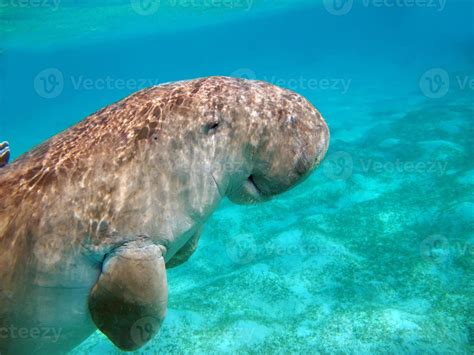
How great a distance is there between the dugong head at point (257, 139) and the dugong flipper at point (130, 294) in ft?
2.33

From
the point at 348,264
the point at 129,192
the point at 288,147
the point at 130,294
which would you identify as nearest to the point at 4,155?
the point at 129,192

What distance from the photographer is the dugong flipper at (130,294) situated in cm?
213

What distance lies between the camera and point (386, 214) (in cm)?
903

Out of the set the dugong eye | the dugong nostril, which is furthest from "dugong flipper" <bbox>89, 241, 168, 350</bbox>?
the dugong nostril

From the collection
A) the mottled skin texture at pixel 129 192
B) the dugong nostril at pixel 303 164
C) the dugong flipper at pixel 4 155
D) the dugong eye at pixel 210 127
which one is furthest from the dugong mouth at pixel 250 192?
the dugong flipper at pixel 4 155

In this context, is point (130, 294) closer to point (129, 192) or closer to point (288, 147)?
point (129, 192)

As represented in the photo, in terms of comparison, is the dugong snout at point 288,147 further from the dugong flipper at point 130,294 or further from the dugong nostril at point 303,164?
the dugong flipper at point 130,294

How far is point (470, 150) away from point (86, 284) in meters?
13.3

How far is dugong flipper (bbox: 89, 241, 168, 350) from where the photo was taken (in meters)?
2.13

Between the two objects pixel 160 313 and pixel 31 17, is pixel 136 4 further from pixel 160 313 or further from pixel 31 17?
pixel 160 313

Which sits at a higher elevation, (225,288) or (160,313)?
(160,313)

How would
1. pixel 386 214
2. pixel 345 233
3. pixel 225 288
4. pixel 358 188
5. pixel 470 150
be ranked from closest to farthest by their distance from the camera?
pixel 225 288 → pixel 345 233 → pixel 386 214 → pixel 358 188 → pixel 470 150

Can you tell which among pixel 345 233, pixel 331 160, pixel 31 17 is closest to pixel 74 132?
pixel 345 233

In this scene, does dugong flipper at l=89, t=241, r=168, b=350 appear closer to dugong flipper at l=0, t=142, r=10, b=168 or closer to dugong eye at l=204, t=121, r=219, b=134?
dugong eye at l=204, t=121, r=219, b=134
